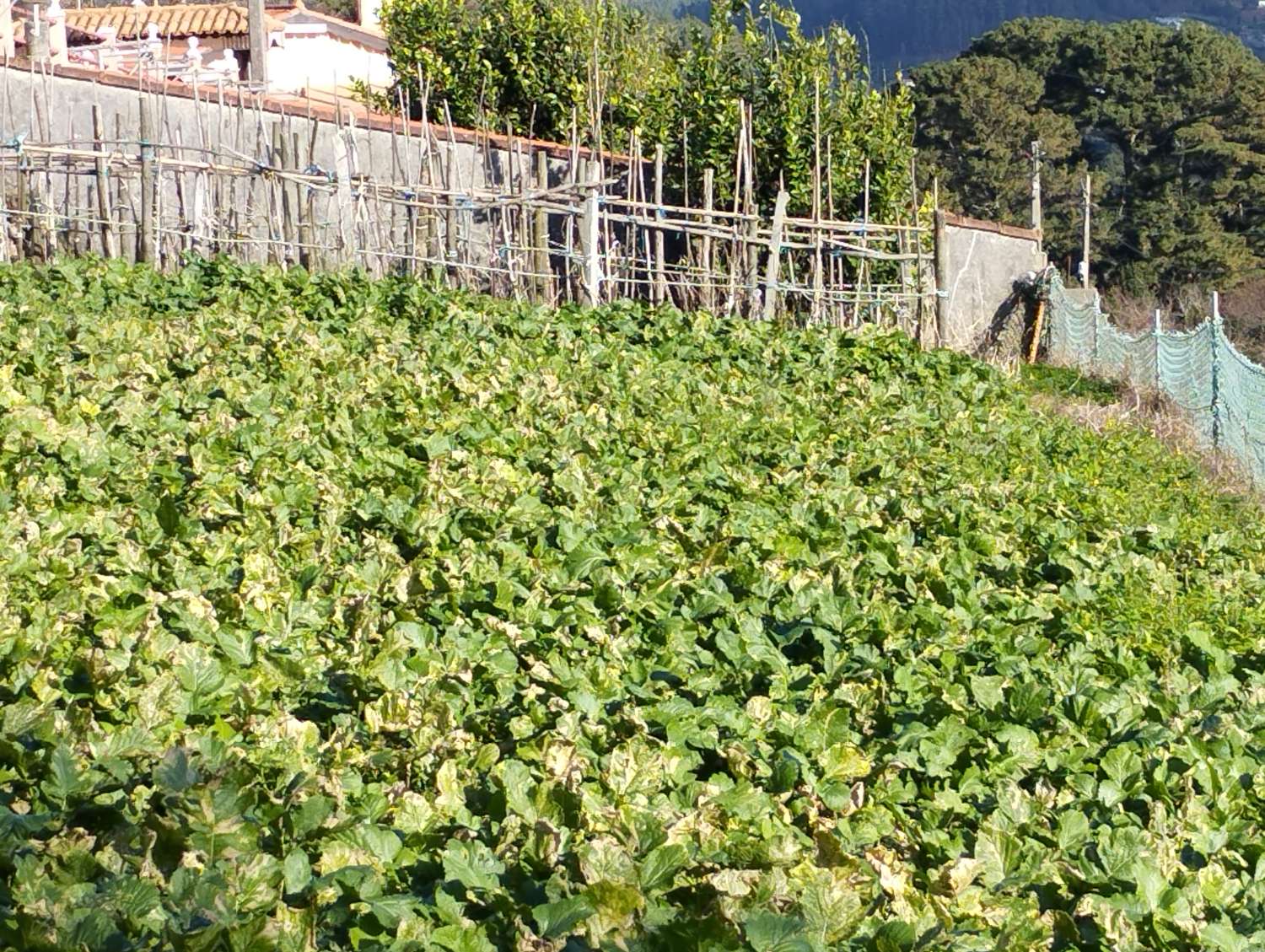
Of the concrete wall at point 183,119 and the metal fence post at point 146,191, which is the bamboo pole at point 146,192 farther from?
the concrete wall at point 183,119

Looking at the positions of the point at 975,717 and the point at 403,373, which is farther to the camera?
the point at 403,373

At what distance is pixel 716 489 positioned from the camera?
24.3 feet

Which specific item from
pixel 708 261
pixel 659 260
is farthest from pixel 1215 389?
pixel 659 260

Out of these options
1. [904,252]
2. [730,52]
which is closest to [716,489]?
[904,252]

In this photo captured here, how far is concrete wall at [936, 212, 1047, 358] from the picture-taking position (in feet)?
64.1

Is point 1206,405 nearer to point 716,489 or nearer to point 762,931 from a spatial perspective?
point 716,489

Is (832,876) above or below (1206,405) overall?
above

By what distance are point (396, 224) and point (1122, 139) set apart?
112 ft

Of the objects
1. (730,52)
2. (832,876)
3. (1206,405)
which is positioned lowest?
(1206,405)

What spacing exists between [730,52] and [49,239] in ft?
31.2

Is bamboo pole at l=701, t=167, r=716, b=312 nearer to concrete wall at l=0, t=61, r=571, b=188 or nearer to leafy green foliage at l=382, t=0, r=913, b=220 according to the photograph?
leafy green foliage at l=382, t=0, r=913, b=220

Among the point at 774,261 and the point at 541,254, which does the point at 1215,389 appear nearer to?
the point at 774,261

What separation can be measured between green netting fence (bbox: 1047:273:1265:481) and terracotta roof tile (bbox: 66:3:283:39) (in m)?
15.8

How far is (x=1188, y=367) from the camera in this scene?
15531mm
